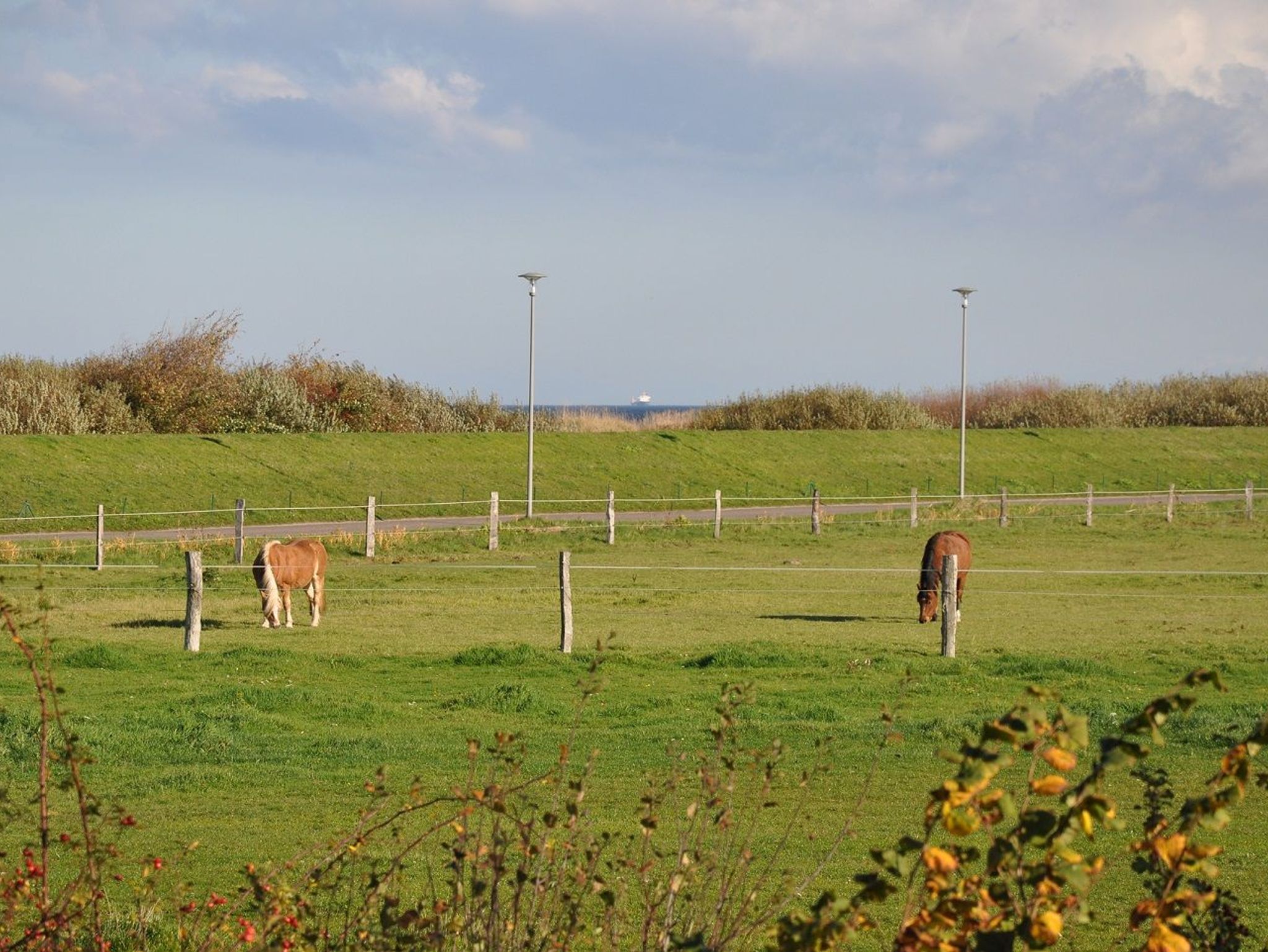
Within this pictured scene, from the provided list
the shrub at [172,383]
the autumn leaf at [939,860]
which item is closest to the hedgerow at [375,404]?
the shrub at [172,383]

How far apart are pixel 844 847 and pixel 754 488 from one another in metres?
43.5

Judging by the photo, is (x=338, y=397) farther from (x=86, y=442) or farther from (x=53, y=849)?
(x=53, y=849)

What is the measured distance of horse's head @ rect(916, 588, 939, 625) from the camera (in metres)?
22.8

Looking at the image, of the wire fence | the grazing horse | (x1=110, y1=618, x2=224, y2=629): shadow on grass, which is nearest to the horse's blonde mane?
(x1=110, y1=618, x2=224, y2=629): shadow on grass

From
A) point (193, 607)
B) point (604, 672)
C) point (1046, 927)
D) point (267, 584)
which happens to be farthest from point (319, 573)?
point (1046, 927)

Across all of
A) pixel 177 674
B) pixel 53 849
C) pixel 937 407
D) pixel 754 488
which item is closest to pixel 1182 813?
pixel 53 849

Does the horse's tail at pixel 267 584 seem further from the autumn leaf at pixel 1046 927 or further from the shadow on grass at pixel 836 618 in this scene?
the autumn leaf at pixel 1046 927

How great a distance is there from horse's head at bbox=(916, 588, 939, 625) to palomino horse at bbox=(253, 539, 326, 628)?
8.78 metres

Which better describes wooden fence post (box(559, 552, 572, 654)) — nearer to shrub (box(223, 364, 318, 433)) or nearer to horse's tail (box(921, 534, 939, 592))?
horse's tail (box(921, 534, 939, 592))

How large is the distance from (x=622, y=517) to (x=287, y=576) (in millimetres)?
21361

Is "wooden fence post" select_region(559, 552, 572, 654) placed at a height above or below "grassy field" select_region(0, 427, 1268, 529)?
below

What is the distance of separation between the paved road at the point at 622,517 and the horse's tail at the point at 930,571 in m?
15.2

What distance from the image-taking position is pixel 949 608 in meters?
18.4

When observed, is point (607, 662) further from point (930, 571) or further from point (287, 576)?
point (930, 571)
